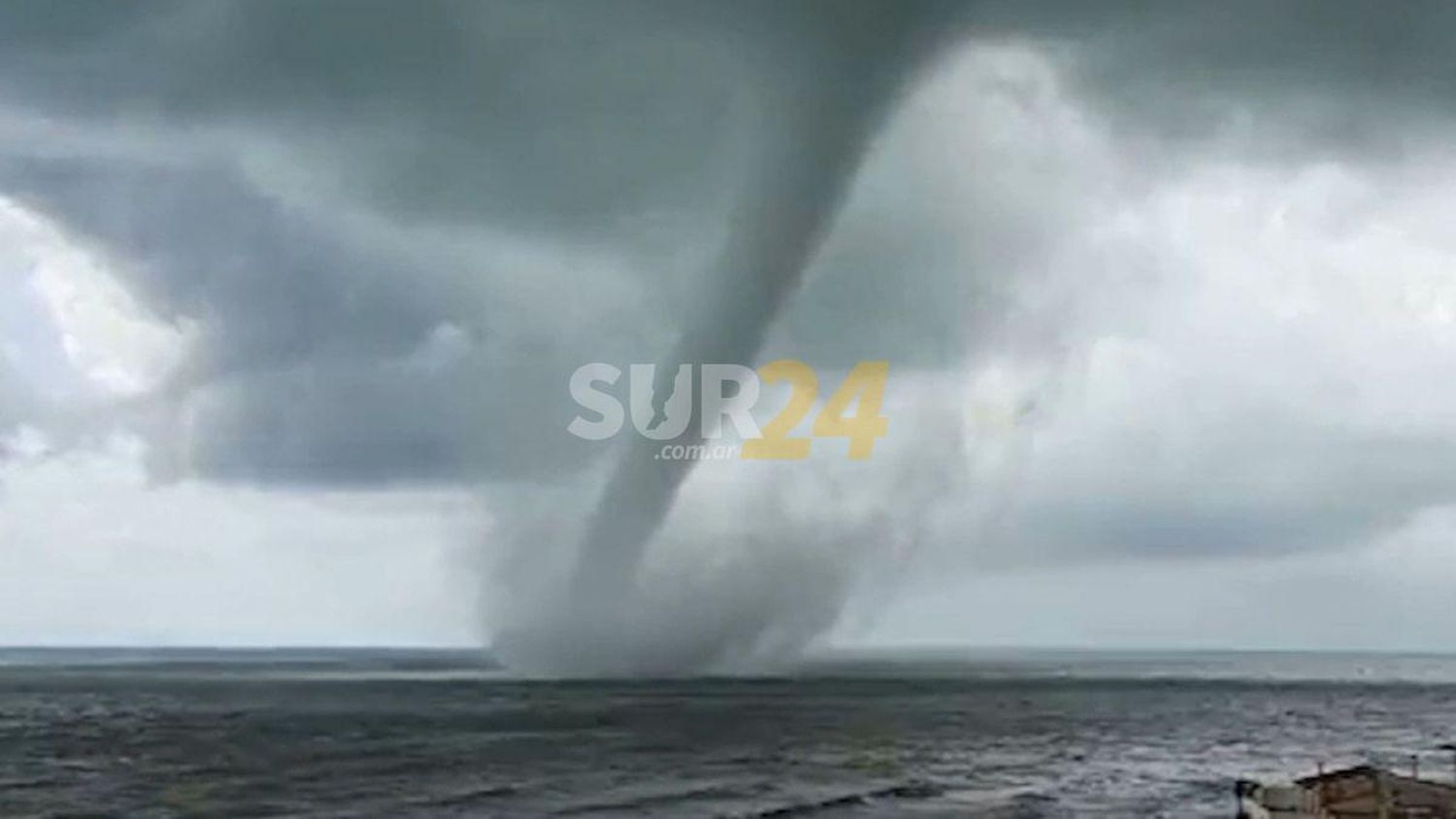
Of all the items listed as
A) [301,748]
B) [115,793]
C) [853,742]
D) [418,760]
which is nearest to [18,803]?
[115,793]

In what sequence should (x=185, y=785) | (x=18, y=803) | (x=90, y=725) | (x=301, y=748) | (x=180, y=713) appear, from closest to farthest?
(x=18, y=803), (x=185, y=785), (x=301, y=748), (x=90, y=725), (x=180, y=713)

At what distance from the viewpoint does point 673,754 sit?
8294cm

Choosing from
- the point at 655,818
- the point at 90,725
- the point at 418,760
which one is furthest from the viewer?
the point at 90,725

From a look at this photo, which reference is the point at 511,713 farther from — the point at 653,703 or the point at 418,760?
the point at 418,760

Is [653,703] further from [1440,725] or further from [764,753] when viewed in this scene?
[1440,725]

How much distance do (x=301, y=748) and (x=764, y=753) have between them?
28727 millimetres

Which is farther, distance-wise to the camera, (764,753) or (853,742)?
(853,742)

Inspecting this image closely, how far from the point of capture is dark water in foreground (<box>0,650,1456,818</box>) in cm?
6134

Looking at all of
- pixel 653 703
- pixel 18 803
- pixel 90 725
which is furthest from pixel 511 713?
pixel 18 803

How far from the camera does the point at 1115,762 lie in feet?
272

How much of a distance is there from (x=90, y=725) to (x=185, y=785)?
5532 cm

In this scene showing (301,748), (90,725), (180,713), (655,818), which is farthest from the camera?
(180,713)

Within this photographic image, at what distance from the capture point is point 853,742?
3755 inches

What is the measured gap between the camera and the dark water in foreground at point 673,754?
2415 inches
